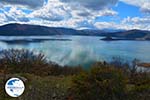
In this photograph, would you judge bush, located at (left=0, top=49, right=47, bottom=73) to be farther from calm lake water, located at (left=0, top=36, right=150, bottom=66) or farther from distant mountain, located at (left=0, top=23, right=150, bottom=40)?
distant mountain, located at (left=0, top=23, right=150, bottom=40)

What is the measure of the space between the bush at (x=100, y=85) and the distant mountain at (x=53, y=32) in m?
114

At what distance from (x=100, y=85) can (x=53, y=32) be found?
135991 millimetres

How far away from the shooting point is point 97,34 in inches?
5399

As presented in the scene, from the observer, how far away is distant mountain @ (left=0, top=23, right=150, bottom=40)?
12378 cm

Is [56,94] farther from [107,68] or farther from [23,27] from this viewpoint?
[23,27]

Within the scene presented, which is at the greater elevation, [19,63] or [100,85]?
[100,85]

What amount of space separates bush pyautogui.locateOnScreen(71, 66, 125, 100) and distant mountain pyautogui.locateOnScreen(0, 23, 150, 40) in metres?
114

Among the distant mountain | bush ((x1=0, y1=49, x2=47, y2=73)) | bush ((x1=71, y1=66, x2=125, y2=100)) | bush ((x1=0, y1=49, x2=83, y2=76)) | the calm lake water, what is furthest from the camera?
the distant mountain

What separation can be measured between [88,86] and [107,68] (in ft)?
2.45

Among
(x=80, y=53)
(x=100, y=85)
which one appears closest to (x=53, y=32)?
(x=80, y=53)

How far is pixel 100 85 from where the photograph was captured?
8812mm

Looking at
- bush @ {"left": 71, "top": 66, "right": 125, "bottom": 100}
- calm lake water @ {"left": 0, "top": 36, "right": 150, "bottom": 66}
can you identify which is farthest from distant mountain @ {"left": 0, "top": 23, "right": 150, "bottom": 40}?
bush @ {"left": 71, "top": 66, "right": 125, "bottom": 100}

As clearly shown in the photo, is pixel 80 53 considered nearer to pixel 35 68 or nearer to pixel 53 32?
pixel 35 68

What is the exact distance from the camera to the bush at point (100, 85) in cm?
882
